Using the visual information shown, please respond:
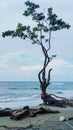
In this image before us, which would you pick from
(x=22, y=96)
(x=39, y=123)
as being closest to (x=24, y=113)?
(x=39, y=123)

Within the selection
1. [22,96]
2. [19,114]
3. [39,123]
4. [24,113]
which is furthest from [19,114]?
[22,96]

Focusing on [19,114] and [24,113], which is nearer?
[19,114]

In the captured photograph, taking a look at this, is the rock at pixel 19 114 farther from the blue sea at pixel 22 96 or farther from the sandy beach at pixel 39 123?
the blue sea at pixel 22 96

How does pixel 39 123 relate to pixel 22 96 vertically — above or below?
above

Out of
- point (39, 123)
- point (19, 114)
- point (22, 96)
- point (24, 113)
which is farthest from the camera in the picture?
point (22, 96)

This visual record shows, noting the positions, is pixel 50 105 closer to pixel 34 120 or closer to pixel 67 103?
pixel 67 103

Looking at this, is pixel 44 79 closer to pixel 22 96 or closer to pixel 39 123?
pixel 39 123

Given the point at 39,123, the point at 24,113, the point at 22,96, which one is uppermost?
the point at 24,113

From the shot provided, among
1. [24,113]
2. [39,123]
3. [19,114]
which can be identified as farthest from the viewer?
[24,113]

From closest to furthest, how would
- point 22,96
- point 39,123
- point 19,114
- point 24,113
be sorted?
1. point 39,123
2. point 19,114
3. point 24,113
4. point 22,96

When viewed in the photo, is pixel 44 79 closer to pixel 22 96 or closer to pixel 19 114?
pixel 19 114

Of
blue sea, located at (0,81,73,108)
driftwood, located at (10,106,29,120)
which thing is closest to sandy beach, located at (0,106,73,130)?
driftwood, located at (10,106,29,120)

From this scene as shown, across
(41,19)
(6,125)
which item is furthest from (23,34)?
(6,125)

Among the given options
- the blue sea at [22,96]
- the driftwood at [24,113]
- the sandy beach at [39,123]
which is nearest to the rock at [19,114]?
the driftwood at [24,113]
